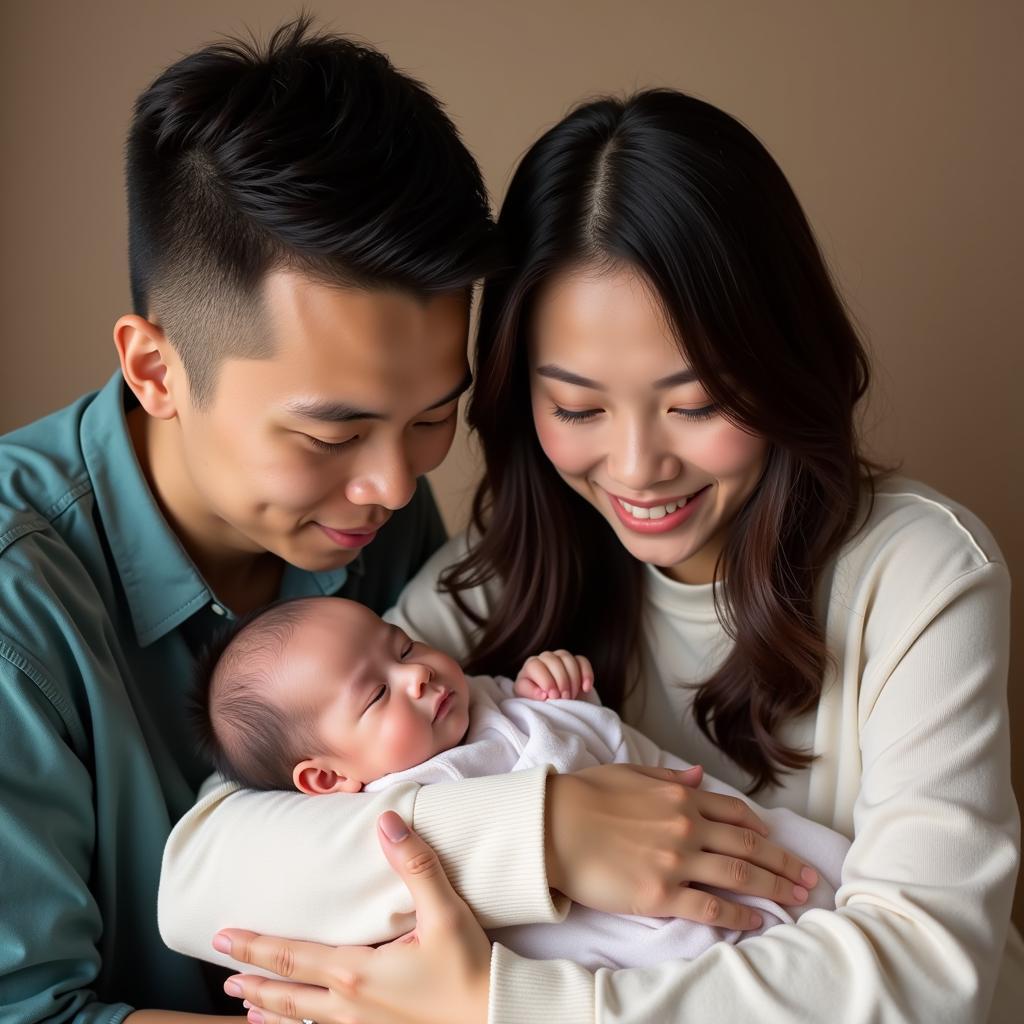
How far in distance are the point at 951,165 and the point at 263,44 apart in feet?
4.75

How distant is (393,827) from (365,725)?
7.6 inches

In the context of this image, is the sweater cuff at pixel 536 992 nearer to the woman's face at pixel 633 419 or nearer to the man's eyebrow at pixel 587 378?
the woman's face at pixel 633 419

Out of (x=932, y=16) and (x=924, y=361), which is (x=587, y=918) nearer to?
(x=924, y=361)

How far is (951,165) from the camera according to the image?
2500mm

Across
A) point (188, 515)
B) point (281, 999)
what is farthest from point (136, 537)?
point (281, 999)

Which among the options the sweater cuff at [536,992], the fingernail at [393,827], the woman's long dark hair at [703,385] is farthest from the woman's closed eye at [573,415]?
the sweater cuff at [536,992]

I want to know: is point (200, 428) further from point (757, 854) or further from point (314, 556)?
point (757, 854)

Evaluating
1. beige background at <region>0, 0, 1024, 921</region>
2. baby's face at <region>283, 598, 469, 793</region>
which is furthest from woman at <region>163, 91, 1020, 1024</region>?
beige background at <region>0, 0, 1024, 921</region>

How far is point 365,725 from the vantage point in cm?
162

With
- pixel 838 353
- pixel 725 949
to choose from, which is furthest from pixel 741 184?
pixel 725 949

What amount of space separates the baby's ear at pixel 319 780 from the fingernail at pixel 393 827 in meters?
0.18

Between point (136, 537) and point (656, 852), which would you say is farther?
point (136, 537)

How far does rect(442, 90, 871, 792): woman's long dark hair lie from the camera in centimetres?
158

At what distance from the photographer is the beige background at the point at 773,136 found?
244 centimetres
